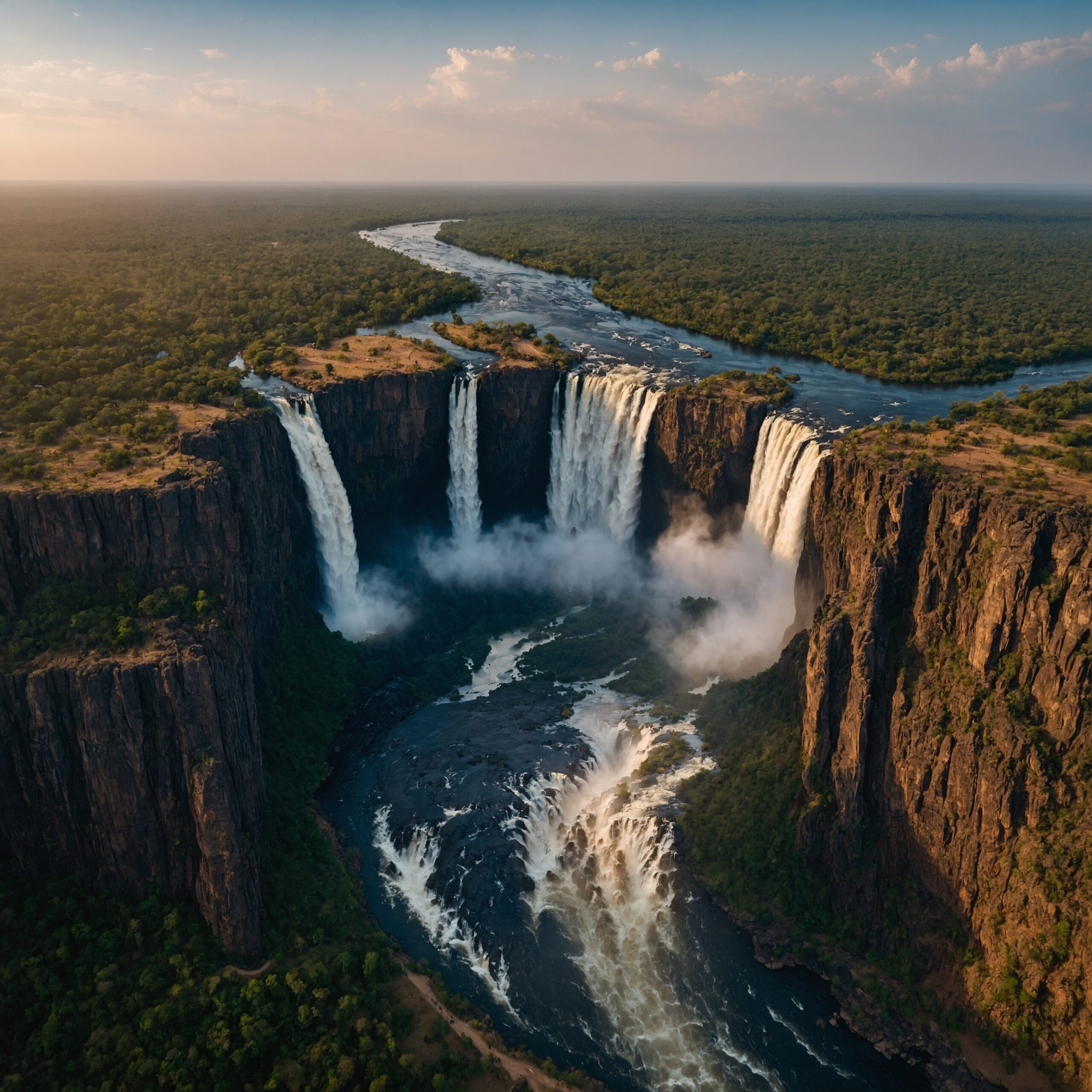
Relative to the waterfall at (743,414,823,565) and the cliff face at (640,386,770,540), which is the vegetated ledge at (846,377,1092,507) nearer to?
the waterfall at (743,414,823,565)

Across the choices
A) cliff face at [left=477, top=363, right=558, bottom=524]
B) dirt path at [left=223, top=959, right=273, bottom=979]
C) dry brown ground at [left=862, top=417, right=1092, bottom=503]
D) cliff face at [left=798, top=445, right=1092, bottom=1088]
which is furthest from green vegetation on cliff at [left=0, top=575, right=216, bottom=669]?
dry brown ground at [left=862, top=417, right=1092, bottom=503]

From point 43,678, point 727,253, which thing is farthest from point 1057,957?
point 727,253

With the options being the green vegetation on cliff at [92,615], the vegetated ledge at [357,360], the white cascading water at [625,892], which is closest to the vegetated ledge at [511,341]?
the vegetated ledge at [357,360]

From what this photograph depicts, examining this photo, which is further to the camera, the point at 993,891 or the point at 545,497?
the point at 545,497

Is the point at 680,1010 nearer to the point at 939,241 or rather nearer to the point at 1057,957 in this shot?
the point at 1057,957

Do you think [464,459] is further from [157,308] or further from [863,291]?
[863,291]

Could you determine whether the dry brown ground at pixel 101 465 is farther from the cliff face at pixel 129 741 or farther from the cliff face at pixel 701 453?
the cliff face at pixel 701 453
